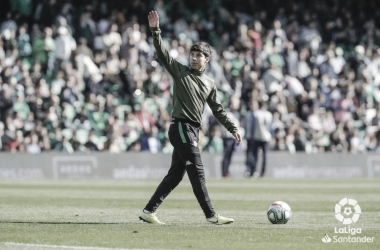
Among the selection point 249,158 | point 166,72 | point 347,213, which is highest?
point 166,72

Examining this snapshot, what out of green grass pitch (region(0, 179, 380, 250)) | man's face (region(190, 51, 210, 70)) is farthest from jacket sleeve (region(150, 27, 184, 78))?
green grass pitch (region(0, 179, 380, 250))

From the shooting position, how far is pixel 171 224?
1079cm

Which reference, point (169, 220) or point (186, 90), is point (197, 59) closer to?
point (186, 90)

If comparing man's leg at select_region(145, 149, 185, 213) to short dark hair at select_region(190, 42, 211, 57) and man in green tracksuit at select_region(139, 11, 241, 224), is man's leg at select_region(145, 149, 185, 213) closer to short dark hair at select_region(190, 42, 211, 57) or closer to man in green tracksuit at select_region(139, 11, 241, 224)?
man in green tracksuit at select_region(139, 11, 241, 224)

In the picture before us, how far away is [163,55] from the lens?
10469 mm

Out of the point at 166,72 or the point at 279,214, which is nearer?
the point at 279,214

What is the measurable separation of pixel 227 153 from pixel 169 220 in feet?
47.0

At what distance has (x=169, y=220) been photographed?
1148 cm

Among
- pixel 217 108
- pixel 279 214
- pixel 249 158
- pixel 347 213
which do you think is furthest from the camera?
pixel 249 158

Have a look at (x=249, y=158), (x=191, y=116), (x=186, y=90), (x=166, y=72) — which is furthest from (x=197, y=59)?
(x=166, y=72)

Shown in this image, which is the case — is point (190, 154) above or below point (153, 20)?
below

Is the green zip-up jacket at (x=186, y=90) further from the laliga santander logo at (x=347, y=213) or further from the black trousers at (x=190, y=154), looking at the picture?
the laliga santander logo at (x=347, y=213)

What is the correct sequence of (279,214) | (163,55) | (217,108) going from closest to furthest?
(163,55) < (279,214) < (217,108)

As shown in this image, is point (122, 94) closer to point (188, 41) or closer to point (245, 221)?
point (188, 41)
